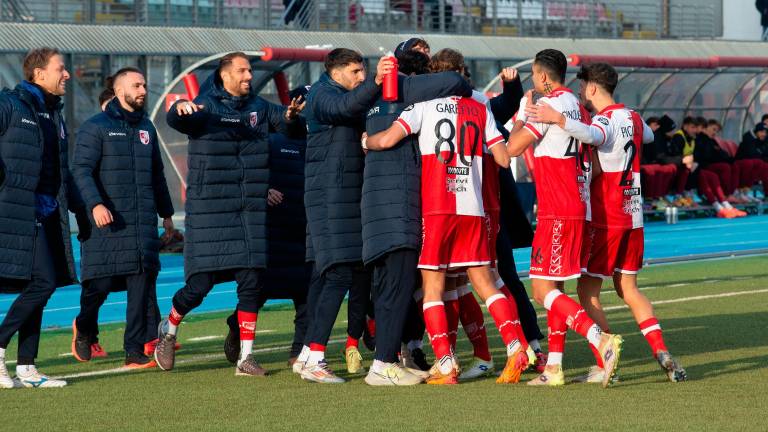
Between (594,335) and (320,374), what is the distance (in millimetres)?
1591

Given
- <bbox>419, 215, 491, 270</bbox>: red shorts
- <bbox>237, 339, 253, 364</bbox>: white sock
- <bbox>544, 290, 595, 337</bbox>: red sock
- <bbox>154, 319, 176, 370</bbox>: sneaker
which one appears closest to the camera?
<bbox>544, 290, 595, 337</bbox>: red sock

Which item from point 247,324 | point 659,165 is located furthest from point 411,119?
point 659,165

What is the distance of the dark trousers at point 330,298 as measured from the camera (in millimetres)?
8836

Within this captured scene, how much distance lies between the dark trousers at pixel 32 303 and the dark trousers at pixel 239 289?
832 millimetres

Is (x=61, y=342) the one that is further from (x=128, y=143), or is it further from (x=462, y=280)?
(x=462, y=280)

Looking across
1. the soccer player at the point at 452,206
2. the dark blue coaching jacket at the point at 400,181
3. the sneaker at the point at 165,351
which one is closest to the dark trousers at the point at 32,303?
the sneaker at the point at 165,351

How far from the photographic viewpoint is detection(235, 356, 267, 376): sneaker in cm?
906

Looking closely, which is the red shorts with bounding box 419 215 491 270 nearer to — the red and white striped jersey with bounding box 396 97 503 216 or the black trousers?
the red and white striped jersey with bounding box 396 97 503 216

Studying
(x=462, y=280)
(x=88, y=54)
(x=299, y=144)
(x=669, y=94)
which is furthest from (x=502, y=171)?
(x=669, y=94)

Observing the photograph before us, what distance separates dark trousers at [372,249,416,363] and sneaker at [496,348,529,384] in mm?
621

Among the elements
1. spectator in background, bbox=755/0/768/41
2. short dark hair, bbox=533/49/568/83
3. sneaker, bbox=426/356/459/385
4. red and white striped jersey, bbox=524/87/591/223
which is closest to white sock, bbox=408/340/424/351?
sneaker, bbox=426/356/459/385

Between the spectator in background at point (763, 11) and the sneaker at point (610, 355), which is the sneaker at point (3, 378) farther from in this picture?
the spectator in background at point (763, 11)

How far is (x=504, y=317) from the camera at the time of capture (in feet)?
27.8

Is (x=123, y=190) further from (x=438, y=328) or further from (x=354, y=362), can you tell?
(x=438, y=328)
